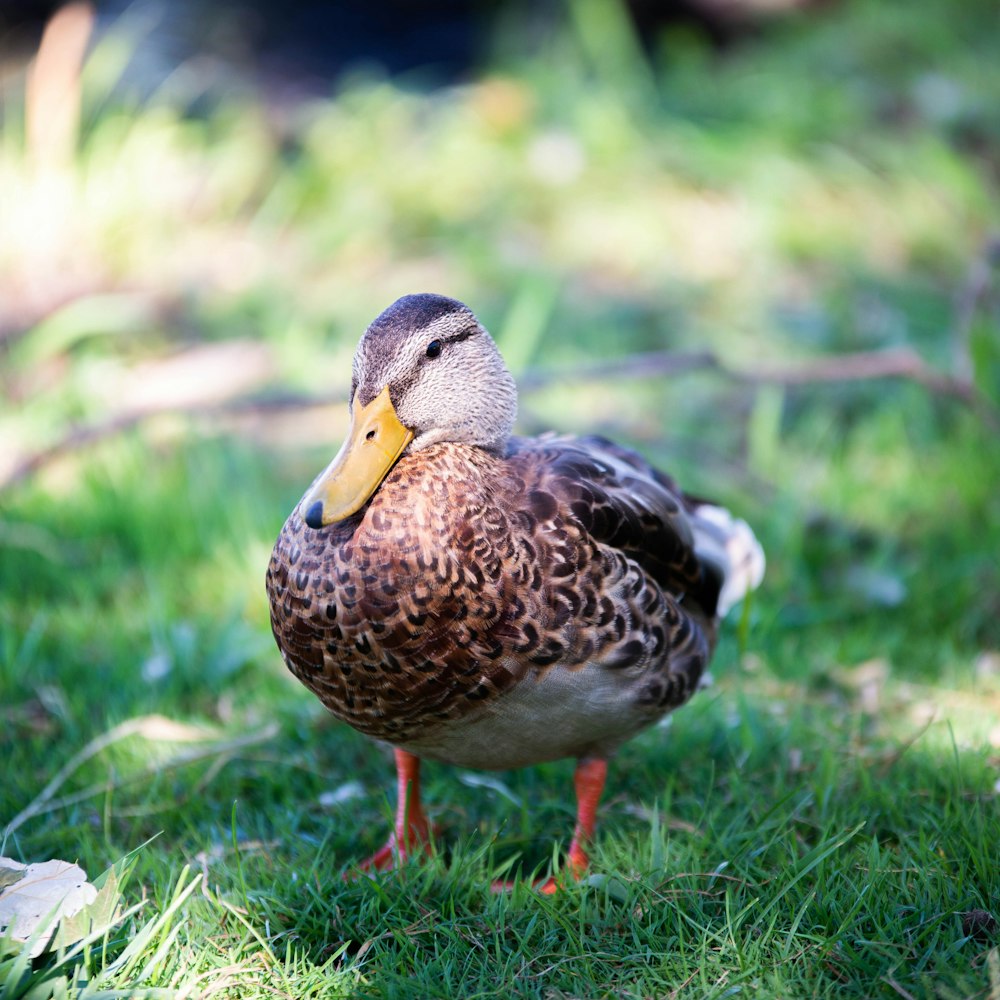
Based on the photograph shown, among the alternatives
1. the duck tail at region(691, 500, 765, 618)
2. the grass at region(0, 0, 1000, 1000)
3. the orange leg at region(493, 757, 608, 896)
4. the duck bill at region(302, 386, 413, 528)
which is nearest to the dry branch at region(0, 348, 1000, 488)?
the grass at region(0, 0, 1000, 1000)

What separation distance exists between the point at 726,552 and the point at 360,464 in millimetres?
1106

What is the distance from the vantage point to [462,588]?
2248 mm

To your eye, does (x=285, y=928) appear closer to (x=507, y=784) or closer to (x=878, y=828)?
(x=507, y=784)

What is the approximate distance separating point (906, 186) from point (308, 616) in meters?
4.76

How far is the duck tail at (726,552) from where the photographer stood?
9.64 feet

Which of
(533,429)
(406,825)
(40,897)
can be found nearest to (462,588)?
(406,825)

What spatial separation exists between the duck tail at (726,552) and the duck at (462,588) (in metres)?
0.33

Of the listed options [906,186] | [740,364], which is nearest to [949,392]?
[740,364]

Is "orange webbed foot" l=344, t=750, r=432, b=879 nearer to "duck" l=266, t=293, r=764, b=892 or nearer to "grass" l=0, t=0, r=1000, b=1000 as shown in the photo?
"duck" l=266, t=293, r=764, b=892

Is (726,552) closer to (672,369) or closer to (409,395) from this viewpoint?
(409,395)

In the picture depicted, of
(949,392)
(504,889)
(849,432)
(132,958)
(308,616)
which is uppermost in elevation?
(308,616)

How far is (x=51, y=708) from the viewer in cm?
311

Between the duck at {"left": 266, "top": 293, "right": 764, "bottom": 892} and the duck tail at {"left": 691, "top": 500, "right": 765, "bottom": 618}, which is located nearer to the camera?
the duck at {"left": 266, "top": 293, "right": 764, "bottom": 892}

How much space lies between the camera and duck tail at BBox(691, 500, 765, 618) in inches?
116
